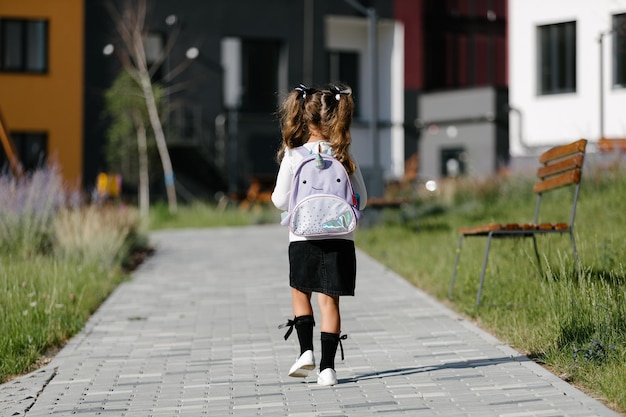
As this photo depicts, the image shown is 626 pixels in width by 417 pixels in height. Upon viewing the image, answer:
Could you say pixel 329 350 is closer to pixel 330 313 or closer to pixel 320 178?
pixel 330 313

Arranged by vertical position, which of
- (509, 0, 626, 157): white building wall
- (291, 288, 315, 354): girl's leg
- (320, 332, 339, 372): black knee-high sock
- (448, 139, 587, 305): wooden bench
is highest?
(509, 0, 626, 157): white building wall

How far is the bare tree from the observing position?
2991 centimetres

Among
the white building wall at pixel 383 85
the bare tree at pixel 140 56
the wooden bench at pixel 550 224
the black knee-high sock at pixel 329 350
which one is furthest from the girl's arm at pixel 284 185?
the white building wall at pixel 383 85

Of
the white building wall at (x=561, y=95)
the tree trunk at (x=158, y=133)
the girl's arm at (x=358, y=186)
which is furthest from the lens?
the tree trunk at (x=158, y=133)

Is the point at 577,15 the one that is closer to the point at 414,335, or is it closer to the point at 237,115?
the point at 237,115

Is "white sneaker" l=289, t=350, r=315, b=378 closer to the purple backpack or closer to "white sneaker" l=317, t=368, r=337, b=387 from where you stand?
"white sneaker" l=317, t=368, r=337, b=387

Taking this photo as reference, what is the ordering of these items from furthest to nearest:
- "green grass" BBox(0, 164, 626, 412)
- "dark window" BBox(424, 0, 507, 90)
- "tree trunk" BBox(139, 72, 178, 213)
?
"dark window" BBox(424, 0, 507, 90)
"tree trunk" BBox(139, 72, 178, 213)
"green grass" BBox(0, 164, 626, 412)

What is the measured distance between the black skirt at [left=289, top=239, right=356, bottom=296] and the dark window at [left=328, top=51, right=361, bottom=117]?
3073 cm

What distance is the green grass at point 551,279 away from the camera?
6668 mm

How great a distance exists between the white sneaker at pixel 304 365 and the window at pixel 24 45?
87.4 ft

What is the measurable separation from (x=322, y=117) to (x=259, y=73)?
2862 cm

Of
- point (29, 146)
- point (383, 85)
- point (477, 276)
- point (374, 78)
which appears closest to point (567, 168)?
point (477, 276)

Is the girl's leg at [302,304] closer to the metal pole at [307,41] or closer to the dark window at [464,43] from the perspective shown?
the metal pole at [307,41]

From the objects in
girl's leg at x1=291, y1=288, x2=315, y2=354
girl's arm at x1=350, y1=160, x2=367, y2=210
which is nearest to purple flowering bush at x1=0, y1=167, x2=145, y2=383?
girl's leg at x1=291, y1=288, x2=315, y2=354
